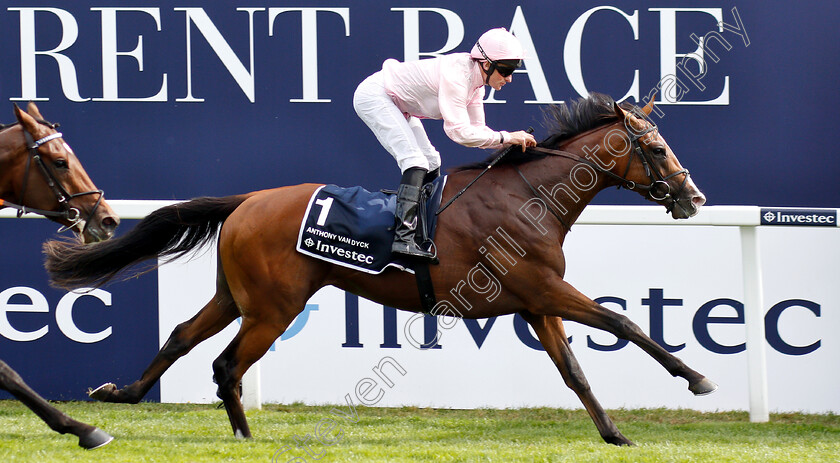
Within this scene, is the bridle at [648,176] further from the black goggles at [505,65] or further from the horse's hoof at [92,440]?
the horse's hoof at [92,440]

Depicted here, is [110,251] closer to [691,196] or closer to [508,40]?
[508,40]

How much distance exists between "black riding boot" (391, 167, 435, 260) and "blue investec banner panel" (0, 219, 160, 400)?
1770 mm

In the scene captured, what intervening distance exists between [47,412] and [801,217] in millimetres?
3385

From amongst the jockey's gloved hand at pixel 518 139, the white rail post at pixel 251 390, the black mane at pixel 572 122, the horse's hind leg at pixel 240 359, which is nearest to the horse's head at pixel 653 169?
the black mane at pixel 572 122

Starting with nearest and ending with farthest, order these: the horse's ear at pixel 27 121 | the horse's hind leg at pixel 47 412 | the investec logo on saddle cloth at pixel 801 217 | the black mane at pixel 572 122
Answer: the horse's hind leg at pixel 47 412 → the horse's ear at pixel 27 121 → the black mane at pixel 572 122 → the investec logo on saddle cloth at pixel 801 217

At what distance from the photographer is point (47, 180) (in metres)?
4.08

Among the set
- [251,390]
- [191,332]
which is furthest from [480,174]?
→ [251,390]

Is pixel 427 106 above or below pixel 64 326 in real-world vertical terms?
above

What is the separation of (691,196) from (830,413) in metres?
1.62

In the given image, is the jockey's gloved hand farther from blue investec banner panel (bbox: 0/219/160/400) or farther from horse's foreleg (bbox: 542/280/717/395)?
blue investec banner panel (bbox: 0/219/160/400)

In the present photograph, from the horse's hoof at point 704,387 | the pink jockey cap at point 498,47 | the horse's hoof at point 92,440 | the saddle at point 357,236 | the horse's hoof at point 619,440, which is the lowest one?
the horse's hoof at point 619,440

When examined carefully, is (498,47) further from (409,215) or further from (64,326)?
(64,326)

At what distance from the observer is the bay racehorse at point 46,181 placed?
13.3 ft

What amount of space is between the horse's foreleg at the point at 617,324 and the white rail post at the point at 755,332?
0.78 m
